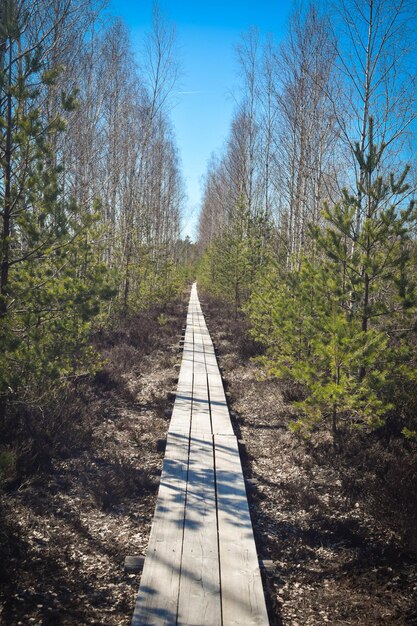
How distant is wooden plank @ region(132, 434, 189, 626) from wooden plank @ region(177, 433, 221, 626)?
0.18 feet

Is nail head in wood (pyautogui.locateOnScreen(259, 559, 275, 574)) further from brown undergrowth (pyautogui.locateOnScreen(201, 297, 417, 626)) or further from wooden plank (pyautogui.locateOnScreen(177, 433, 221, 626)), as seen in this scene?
wooden plank (pyautogui.locateOnScreen(177, 433, 221, 626))

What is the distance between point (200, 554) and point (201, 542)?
0.15m

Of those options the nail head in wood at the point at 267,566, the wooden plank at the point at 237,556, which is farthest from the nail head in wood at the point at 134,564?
the nail head in wood at the point at 267,566

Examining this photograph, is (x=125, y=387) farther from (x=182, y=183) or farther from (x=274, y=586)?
(x=182, y=183)

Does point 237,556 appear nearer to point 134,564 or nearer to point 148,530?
point 134,564

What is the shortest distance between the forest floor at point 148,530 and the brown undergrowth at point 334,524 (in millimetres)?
11

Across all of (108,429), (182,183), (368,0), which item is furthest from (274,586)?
(182,183)

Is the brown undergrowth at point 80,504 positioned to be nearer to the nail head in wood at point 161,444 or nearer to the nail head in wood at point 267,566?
the nail head in wood at point 161,444

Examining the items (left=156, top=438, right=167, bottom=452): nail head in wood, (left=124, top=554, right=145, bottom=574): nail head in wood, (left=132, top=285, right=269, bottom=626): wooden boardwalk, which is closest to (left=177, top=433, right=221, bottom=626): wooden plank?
(left=132, top=285, right=269, bottom=626): wooden boardwalk

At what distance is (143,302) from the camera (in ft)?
50.8

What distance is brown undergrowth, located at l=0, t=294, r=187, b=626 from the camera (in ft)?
9.47

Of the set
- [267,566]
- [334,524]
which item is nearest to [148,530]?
[267,566]

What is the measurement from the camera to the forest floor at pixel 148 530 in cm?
286

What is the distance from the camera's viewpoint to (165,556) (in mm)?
3203
